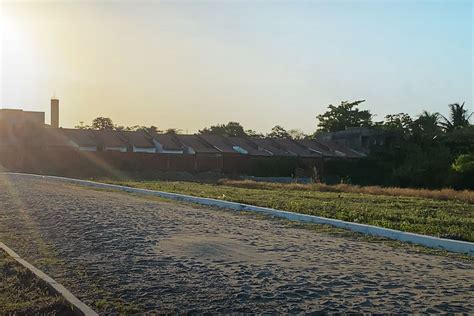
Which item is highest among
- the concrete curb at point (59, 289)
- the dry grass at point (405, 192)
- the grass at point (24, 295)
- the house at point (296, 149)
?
the house at point (296, 149)

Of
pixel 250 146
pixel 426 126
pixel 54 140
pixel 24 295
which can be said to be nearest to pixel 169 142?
pixel 250 146

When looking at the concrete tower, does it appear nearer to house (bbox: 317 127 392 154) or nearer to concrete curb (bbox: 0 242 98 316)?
house (bbox: 317 127 392 154)

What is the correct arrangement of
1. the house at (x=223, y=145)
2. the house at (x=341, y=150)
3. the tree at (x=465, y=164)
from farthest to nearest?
the house at (x=341, y=150), the house at (x=223, y=145), the tree at (x=465, y=164)

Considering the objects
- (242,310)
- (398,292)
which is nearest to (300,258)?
(398,292)

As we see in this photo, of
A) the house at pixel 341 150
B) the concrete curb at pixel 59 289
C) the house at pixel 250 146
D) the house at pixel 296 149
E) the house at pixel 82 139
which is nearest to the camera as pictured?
the concrete curb at pixel 59 289

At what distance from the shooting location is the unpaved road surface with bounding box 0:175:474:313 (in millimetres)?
6184

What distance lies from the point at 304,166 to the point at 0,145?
25.7m

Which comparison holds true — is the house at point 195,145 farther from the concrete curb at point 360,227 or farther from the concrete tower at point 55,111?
the concrete curb at point 360,227

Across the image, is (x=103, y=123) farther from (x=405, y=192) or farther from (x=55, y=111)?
(x=405, y=192)

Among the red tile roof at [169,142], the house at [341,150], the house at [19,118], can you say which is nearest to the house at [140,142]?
the red tile roof at [169,142]

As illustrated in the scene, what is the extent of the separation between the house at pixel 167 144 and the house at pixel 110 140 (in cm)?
313

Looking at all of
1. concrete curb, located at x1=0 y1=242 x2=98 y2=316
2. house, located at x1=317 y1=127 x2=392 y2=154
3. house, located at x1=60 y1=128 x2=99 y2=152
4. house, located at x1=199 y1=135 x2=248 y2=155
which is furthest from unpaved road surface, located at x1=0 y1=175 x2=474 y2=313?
house, located at x1=317 y1=127 x2=392 y2=154

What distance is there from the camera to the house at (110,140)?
51.1 meters

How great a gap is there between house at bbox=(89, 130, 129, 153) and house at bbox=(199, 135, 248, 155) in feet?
27.4
